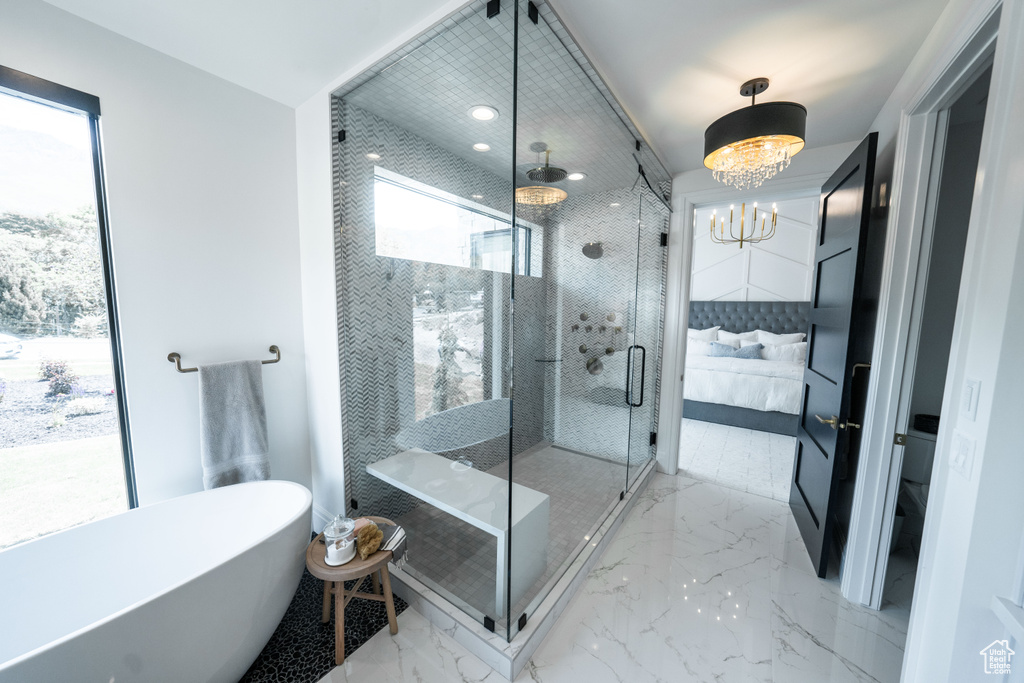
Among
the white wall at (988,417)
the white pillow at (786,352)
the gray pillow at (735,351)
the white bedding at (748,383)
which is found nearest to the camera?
the white wall at (988,417)

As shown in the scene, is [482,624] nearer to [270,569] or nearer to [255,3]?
[270,569]

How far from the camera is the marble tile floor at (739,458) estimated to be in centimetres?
287

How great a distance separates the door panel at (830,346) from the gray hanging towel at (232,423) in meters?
2.81

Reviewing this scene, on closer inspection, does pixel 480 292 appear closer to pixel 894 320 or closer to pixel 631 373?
pixel 631 373

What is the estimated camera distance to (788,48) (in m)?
1.49

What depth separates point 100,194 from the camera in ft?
4.77

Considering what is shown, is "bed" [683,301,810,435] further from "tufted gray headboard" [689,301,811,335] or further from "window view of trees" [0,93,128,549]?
"window view of trees" [0,93,128,549]

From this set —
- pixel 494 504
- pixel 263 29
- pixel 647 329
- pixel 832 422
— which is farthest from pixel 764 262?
pixel 263 29

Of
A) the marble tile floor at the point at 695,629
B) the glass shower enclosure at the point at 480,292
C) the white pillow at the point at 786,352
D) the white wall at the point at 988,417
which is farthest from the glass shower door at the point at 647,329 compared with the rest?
the white pillow at the point at 786,352

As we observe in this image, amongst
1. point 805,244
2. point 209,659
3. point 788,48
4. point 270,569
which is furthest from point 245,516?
point 805,244

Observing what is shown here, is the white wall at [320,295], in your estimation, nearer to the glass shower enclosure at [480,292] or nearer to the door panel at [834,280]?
the glass shower enclosure at [480,292]

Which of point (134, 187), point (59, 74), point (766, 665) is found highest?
point (59, 74)

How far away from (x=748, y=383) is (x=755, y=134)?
10.7 ft

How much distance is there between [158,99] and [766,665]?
3.37 meters
